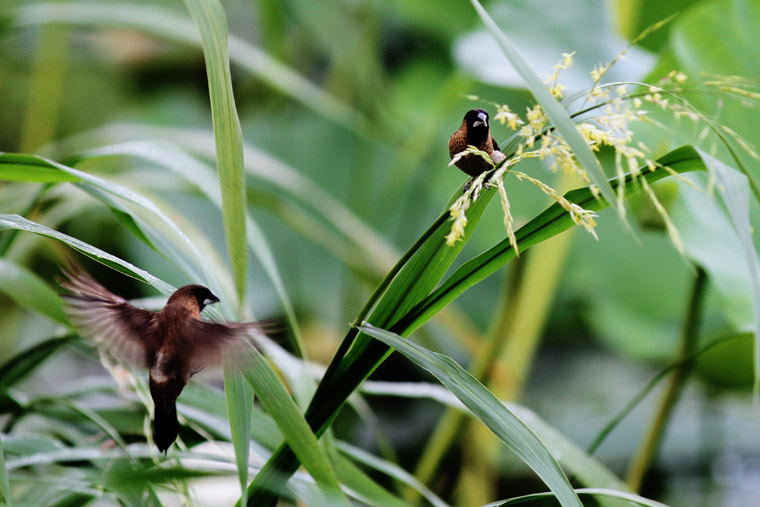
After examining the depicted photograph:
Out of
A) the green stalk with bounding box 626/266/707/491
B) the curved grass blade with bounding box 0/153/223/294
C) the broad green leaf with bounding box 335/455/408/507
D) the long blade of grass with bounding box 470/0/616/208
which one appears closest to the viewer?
the long blade of grass with bounding box 470/0/616/208

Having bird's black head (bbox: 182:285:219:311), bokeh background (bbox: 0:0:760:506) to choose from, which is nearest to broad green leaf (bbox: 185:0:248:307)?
bird's black head (bbox: 182:285:219:311)

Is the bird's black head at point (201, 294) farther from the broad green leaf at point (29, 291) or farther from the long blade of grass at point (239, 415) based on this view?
the broad green leaf at point (29, 291)

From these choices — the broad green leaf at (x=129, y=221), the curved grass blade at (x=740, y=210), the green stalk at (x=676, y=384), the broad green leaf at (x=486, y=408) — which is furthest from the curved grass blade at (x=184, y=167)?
the green stalk at (x=676, y=384)

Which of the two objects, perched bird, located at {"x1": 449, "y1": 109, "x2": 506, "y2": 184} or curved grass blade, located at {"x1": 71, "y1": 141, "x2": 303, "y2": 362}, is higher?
curved grass blade, located at {"x1": 71, "y1": 141, "x2": 303, "y2": 362}

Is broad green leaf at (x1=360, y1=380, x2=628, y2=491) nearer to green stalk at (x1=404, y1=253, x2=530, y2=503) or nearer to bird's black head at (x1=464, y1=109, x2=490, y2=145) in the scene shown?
bird's black head at (x1=464, y1=109, x2=490, y2=145)

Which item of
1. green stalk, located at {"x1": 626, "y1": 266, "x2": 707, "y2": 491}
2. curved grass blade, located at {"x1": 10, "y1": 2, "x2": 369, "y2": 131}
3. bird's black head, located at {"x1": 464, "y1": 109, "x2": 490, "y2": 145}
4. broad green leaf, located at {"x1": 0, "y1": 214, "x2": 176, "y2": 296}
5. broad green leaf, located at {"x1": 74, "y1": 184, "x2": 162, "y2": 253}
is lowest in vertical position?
broad green leaf, located at {"x1": 0, "y1": 214, "x2": 176, "y2": 296}

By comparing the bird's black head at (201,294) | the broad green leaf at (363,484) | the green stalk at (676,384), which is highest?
the green stalk at (676,384)

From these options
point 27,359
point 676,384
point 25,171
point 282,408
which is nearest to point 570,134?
point 282,408
